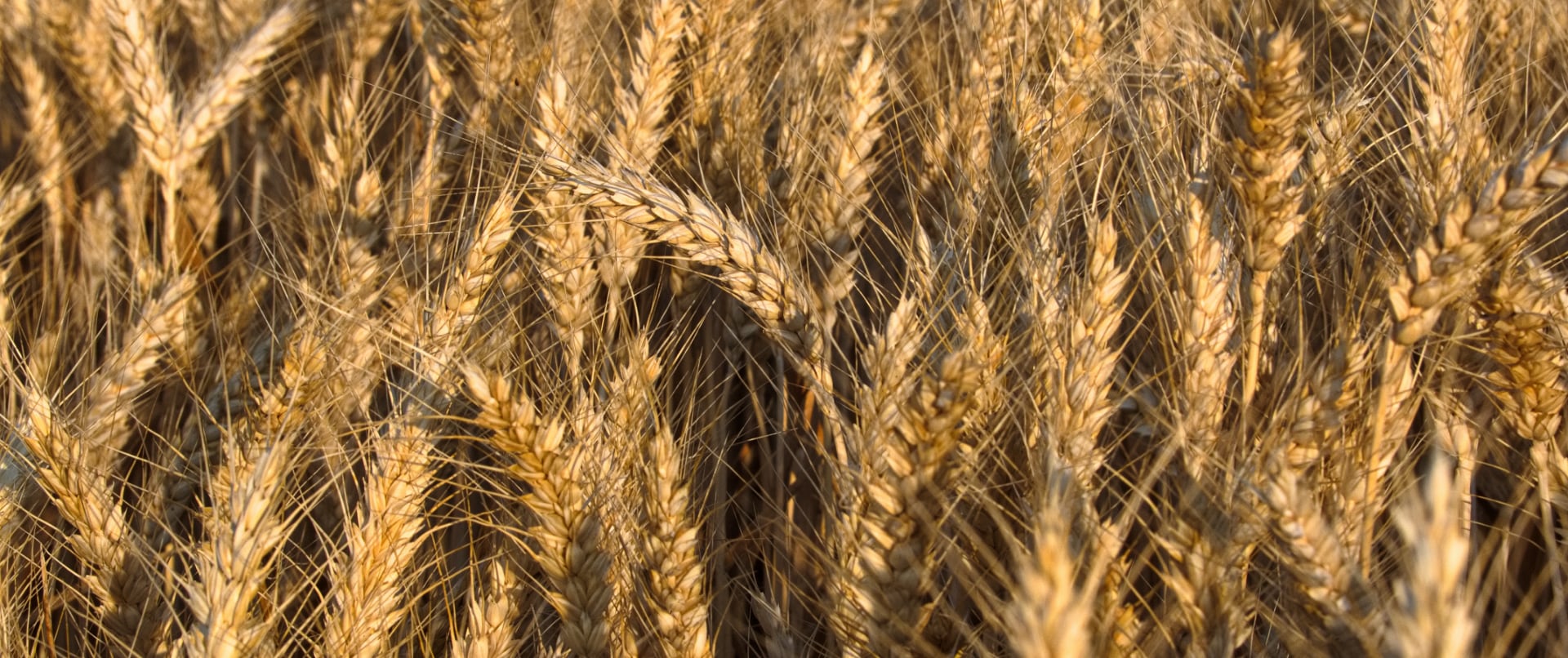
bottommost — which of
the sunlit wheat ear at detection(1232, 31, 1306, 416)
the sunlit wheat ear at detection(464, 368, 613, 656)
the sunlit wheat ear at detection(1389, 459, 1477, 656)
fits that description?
the sunlit wheat ear at detection(464, 368, 613, 656)

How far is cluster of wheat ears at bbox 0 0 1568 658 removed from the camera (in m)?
1.32

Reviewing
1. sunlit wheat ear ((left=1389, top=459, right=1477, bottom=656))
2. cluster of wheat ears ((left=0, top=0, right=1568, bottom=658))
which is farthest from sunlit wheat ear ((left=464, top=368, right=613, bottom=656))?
sunlit wheat ear ((left=1389, top=459, right=1477, bottom=656))

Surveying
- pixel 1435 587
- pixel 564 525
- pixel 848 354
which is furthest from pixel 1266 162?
pixel 564 525

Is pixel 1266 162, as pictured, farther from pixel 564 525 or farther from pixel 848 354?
pixel 564 525

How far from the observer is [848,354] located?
2.06 m

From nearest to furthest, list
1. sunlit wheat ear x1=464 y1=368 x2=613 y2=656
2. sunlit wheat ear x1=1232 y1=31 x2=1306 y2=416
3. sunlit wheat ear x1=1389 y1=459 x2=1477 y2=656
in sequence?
sunlit wheat ear x1=1389 y1=459 x2=1477 y2=656
sunlit wheat ear x1=1232 y1=31 x2=1306 y2=416
sunlit wheat ear x1=464 y1=368 x2=613 y2=656

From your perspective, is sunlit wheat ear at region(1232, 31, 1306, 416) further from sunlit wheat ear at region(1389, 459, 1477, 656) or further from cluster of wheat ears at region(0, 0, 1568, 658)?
sunlit wheat ear at region(1389, 459, 1477, 656)

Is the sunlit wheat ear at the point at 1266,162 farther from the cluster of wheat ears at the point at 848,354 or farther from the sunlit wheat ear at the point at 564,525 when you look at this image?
the sunlit wheat ear at the point at 564,525

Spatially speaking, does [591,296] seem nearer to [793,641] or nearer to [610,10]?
[793,641]

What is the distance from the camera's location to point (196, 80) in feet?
8.87

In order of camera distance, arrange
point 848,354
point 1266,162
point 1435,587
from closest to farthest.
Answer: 1. point 1435,587
2. point 1266,162
3. point 848,354

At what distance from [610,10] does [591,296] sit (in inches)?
32.3

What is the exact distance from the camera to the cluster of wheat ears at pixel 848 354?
4.33 feet

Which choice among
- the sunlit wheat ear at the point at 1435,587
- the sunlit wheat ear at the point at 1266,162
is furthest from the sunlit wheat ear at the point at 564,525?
the sunlit wheat ear at the point at 1435,587
